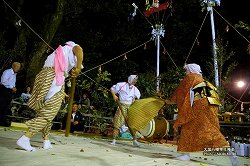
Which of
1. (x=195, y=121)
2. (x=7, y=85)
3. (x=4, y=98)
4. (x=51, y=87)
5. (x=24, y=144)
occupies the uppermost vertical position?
(x=7, y=85)

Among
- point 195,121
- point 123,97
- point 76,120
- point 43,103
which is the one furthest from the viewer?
point 76,120

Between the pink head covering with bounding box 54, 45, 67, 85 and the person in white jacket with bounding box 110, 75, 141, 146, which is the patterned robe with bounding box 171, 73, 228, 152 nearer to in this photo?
the pink head covering with bounding box 54, 45, 67, 85

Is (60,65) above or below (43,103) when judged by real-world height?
above

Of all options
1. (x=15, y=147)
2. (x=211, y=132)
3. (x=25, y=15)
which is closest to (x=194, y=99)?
(x=211, y=132)

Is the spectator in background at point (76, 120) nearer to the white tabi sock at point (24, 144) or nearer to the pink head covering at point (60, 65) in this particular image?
the pink head covering at point (60, 65)

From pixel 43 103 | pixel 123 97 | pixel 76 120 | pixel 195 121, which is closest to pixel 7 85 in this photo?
pixel 76 120

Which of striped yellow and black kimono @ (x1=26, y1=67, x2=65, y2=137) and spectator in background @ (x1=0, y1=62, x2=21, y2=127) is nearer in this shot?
striped yellow and black kimono @ (x1=26, y1=67, x2=65, y2=137)

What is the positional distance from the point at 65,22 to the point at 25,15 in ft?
8.32

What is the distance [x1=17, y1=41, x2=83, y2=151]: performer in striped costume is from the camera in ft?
14.6

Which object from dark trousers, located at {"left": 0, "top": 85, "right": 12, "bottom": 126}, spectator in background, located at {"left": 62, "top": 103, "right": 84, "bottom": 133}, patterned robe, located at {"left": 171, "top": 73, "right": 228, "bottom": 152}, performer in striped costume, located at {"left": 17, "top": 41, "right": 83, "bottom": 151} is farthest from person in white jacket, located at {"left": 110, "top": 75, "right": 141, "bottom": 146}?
spectator in background, located at {"left": 62, "top": 103, "right": 84, "bottom": 133}

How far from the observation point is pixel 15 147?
4605 mm

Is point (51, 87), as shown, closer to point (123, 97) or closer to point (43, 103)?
point (43, 103)

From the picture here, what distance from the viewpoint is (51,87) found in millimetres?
4598

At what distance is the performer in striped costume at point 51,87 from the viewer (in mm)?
4457
